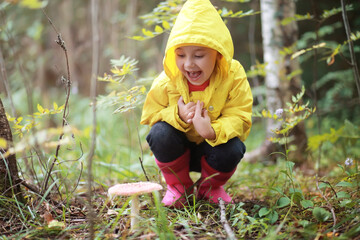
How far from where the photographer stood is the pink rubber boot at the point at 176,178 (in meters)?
2.08

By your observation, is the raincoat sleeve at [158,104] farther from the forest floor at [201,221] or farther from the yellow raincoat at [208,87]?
the forest floor at [201,221]

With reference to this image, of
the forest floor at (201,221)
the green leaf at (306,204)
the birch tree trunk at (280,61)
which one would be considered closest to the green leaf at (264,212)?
the forest floor at (201,221)

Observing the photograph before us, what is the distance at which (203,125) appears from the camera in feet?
6.31

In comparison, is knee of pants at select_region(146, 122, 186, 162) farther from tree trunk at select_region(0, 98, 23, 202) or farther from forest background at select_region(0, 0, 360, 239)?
tree trunk at select_region(0, 98, 23, 202)

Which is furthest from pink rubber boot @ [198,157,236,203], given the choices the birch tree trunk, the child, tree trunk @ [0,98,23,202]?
the birch tree trunk

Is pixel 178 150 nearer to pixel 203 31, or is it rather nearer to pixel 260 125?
pixel 203 31

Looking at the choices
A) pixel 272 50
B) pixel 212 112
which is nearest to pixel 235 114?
pixel 212 112

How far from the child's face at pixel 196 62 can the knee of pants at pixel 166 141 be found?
34 cm

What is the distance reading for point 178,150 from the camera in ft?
6.84

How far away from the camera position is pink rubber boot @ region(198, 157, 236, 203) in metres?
2.08

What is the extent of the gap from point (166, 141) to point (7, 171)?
928 mm

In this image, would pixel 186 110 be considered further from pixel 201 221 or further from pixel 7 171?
pixel 7 171

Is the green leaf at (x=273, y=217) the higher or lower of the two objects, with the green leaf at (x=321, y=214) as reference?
lower

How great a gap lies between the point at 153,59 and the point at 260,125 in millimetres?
3503
